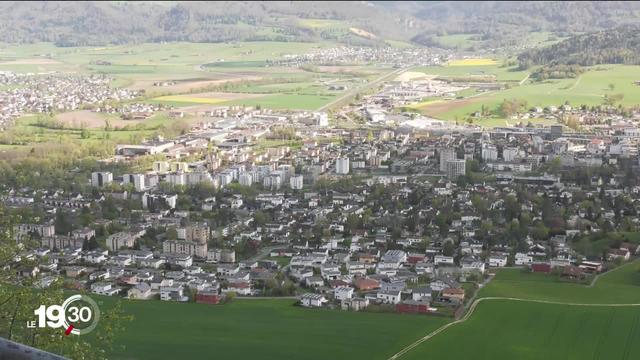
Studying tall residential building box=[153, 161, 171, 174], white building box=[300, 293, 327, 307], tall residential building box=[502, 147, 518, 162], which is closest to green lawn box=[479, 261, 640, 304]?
white building box=[300, 293, 327, 307]

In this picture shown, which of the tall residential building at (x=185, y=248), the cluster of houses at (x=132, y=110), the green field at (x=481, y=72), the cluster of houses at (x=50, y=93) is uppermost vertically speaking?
the green field at (x=481, y=72)

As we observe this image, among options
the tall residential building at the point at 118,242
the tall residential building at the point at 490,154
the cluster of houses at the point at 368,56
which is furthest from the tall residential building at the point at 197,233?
the cluster of houses at the point at 368,56

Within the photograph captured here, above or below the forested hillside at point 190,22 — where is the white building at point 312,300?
below

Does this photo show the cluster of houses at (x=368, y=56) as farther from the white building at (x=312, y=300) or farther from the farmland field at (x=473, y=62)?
the white building at (x=312, y=300)

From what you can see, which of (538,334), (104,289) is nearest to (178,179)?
(104,289)

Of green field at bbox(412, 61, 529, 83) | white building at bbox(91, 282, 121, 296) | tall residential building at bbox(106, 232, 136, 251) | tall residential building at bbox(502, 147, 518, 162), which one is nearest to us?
white building at bbox(91, 282, 121, 296)

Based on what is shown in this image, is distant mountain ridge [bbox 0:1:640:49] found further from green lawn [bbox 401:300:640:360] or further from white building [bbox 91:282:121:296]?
green lawn [bbox 401:300:640:360]
